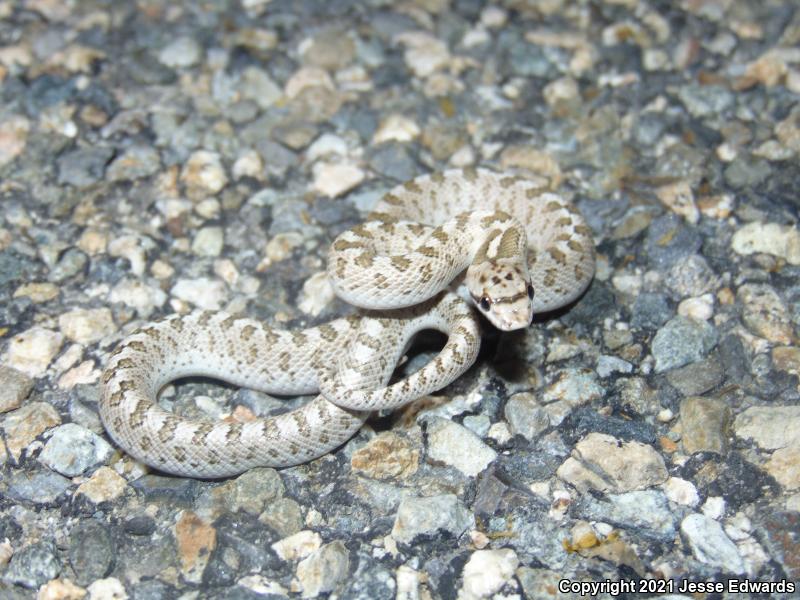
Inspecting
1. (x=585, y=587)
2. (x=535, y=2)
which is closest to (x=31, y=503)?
(x=585, y=587)

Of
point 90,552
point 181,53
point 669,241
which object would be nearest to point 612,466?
point 669,241

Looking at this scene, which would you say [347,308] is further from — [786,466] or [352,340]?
[786,466]

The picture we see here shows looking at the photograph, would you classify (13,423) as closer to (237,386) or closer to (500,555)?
(237,386)

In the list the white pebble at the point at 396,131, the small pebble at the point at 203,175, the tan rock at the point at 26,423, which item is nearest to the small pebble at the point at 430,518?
the tan rock at the point at 26,423

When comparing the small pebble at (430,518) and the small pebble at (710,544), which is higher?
the small pebble at (710,544)

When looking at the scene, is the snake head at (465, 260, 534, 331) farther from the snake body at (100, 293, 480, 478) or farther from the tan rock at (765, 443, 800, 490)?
the tan rock at (765, 443, 800, 490)

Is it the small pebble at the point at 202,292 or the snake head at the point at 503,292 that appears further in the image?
the small pebble at the point at 202,292

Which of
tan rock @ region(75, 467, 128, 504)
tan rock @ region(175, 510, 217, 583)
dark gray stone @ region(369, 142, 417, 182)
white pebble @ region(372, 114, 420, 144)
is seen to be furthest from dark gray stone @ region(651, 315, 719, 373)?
tan rock @ region(75, 467, 128, 504)

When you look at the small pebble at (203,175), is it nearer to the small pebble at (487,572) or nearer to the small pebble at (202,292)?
the small pebble at (202,292)
